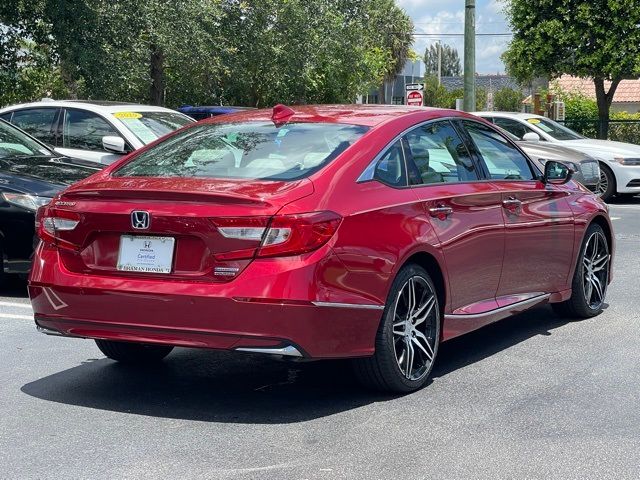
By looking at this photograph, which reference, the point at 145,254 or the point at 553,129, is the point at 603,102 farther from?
the point at 145,254

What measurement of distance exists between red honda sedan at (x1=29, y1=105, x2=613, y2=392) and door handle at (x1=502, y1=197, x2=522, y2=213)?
1 cm

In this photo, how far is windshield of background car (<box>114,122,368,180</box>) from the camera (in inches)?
218

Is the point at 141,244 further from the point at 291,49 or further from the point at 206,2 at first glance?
the point at 291,49

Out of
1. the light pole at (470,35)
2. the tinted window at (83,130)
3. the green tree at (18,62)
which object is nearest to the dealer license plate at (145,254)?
A: the tinted window at (83,130)

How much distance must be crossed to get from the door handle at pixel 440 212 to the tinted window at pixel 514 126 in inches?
531

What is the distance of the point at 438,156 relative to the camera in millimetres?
6352

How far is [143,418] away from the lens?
5320 mm

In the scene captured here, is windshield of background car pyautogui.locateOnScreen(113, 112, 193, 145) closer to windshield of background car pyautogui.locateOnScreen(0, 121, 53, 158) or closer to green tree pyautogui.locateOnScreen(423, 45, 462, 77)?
windshield of background car pyautogui.locateOnScreen(0, 121, 53, 158)

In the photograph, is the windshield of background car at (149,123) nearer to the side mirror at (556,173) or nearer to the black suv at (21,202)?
the black suv at (21,202)

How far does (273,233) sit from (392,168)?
1.09 meters

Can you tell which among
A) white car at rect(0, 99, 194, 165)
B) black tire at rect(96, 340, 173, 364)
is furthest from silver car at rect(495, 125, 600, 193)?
black tire at rect(96, 340, 173, 364)

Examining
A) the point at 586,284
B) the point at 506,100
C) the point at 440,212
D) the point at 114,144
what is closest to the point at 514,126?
the point at 114,144

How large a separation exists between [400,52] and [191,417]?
61305 millimetres

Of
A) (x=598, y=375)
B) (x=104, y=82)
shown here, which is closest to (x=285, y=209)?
(x=598, y=375)
